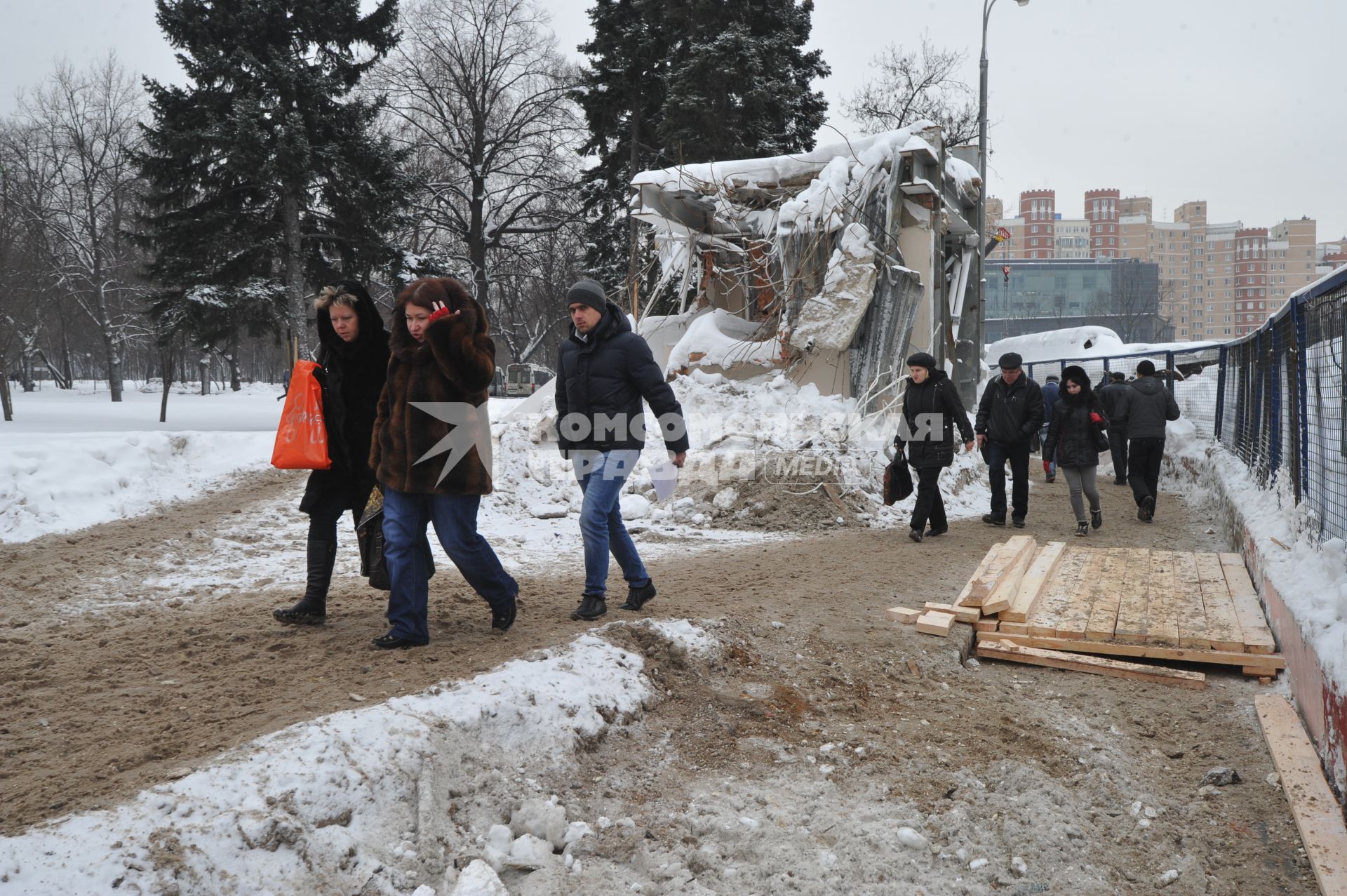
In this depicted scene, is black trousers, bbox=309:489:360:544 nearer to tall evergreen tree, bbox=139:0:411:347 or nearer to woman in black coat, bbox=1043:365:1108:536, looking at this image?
woman in black coat, bbox=1043:365:1108:536

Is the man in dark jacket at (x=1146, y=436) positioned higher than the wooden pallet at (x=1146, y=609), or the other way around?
the man in dark jacket at (x=1146, y=436)

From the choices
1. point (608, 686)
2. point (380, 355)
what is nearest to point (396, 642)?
point (608, 686)

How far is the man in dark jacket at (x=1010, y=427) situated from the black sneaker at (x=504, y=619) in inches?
235

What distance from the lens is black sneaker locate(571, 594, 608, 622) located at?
199 inches

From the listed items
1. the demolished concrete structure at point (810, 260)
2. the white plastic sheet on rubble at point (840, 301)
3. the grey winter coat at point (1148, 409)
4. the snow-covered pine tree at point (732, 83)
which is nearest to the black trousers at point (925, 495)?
the grey winter coat at point (1148, 409)

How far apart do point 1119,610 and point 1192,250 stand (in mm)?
118950

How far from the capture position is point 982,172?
17984mm

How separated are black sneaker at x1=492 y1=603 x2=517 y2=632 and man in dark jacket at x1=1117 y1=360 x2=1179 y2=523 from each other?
8310 mm

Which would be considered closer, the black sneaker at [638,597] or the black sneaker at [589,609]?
the black sneaker at [589,609]

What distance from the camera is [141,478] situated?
9.85 metres

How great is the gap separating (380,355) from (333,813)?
2614 mm

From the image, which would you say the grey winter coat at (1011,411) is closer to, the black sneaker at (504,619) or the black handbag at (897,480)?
the black handbag at (897,480)

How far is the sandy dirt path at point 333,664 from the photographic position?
319cm

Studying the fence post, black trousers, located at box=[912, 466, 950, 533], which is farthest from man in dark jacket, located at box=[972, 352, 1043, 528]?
the fence post
